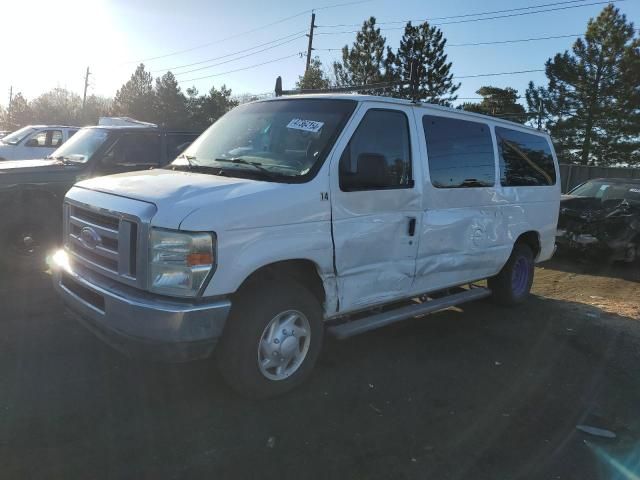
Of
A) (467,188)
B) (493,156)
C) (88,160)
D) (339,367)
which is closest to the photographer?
(339,367)

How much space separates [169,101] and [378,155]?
50483mm

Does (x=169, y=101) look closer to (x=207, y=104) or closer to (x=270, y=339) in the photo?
(x=207, y=104)

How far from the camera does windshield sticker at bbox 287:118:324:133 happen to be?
4159 mm

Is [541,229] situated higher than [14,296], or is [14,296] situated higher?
[541,229]

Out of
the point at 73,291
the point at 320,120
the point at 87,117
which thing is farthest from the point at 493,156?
the point at 87,117

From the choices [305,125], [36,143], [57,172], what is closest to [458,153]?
[305,125]

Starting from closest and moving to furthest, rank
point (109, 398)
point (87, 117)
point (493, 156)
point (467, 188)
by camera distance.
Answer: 1. point (109, 398)
2. point (467, 188)
3. point (493, 156)
4. point (87, 117)

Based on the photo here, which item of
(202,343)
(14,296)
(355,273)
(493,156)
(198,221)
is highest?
(493,156)

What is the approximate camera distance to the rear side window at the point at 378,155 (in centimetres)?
405

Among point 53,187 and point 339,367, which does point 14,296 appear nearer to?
point 53,187

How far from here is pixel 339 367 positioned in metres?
4.50

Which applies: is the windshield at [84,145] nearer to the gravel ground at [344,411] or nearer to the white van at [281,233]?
the gravel ground at [344,411]

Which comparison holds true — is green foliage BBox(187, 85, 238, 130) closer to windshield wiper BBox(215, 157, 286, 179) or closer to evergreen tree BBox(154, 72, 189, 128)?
evergreen tree BBox(154, 72, 189, 128)

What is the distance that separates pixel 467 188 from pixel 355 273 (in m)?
1.74
